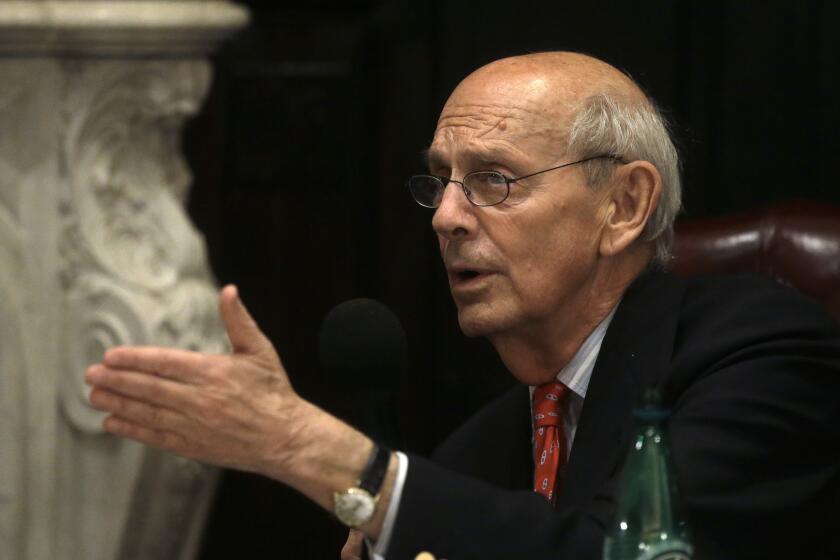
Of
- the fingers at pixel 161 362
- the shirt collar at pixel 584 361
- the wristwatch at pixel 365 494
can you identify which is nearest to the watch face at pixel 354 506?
the wristwatch at pixel 365 494

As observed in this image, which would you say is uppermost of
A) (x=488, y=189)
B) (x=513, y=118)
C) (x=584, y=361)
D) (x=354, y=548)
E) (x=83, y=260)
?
(x=513, y=118)

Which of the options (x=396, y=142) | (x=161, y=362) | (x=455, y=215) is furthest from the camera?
(x=396, y=142)

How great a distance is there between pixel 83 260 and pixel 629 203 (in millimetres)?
1301

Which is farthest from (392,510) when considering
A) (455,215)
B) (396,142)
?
(396,142)

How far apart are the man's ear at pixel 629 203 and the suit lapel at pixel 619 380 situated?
0.25ft

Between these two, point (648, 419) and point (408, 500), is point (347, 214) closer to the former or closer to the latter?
point (408, 500)

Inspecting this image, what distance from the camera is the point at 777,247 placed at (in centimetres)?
259

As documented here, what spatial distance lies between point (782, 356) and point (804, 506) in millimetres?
203

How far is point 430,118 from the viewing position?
3.77m

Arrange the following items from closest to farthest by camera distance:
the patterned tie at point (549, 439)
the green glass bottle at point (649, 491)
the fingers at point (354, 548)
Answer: the green glass bottle at point (649, 491) < the fingers at point (354, 548) < the patterned tie at point (549, 439)

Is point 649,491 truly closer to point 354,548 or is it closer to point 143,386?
point 143,386

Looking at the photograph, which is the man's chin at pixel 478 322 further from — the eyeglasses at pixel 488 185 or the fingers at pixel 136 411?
→ the fingers at pixel 136 411

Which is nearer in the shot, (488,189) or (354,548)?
(354,548)

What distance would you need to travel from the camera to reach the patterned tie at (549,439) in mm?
2332
